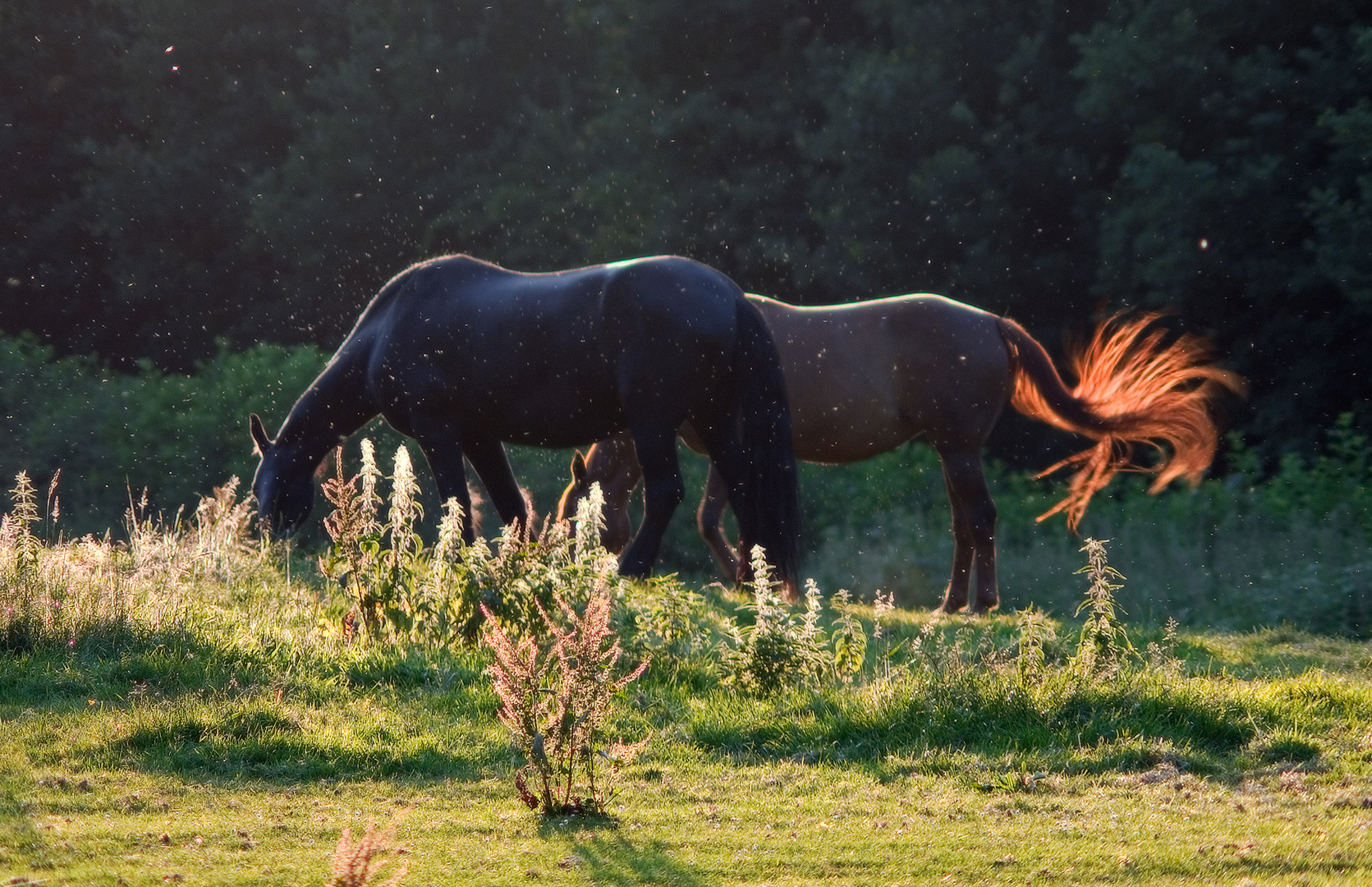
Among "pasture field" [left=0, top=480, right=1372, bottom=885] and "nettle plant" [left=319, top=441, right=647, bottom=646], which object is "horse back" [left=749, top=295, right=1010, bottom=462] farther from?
"nettle plant" [left=319, top=441, right=647, bottom=646]

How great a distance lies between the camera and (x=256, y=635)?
654 centimetres

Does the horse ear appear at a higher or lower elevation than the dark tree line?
lower

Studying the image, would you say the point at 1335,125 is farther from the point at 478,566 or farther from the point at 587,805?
the point at 587,805

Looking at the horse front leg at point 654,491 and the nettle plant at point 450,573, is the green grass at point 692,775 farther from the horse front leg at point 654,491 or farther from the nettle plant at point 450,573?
the horse front leg at point 654,491

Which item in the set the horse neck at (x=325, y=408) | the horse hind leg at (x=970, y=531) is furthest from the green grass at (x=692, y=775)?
the horse neck at (x=325, y=408)

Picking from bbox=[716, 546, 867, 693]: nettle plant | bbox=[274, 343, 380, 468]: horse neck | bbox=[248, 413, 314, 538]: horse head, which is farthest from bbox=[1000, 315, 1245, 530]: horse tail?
bbox=[248, 413, 314, 538]: horse head

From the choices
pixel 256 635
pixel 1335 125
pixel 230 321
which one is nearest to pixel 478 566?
pixel 256 635

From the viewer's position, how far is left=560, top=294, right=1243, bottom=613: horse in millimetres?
9602

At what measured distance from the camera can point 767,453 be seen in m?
8.67

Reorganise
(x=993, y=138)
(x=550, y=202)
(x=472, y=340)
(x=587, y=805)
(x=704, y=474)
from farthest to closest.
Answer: (x=550, y=202) → (x=993, y=138) → (x=704, y=474) → (x=472, y=340) → (x=587, y=805)

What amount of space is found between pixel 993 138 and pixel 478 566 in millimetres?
14635

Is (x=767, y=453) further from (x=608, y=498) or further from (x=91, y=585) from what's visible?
(x=91, y=585)

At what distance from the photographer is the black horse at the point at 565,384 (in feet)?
28.2

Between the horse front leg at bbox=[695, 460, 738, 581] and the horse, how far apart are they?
653mm
